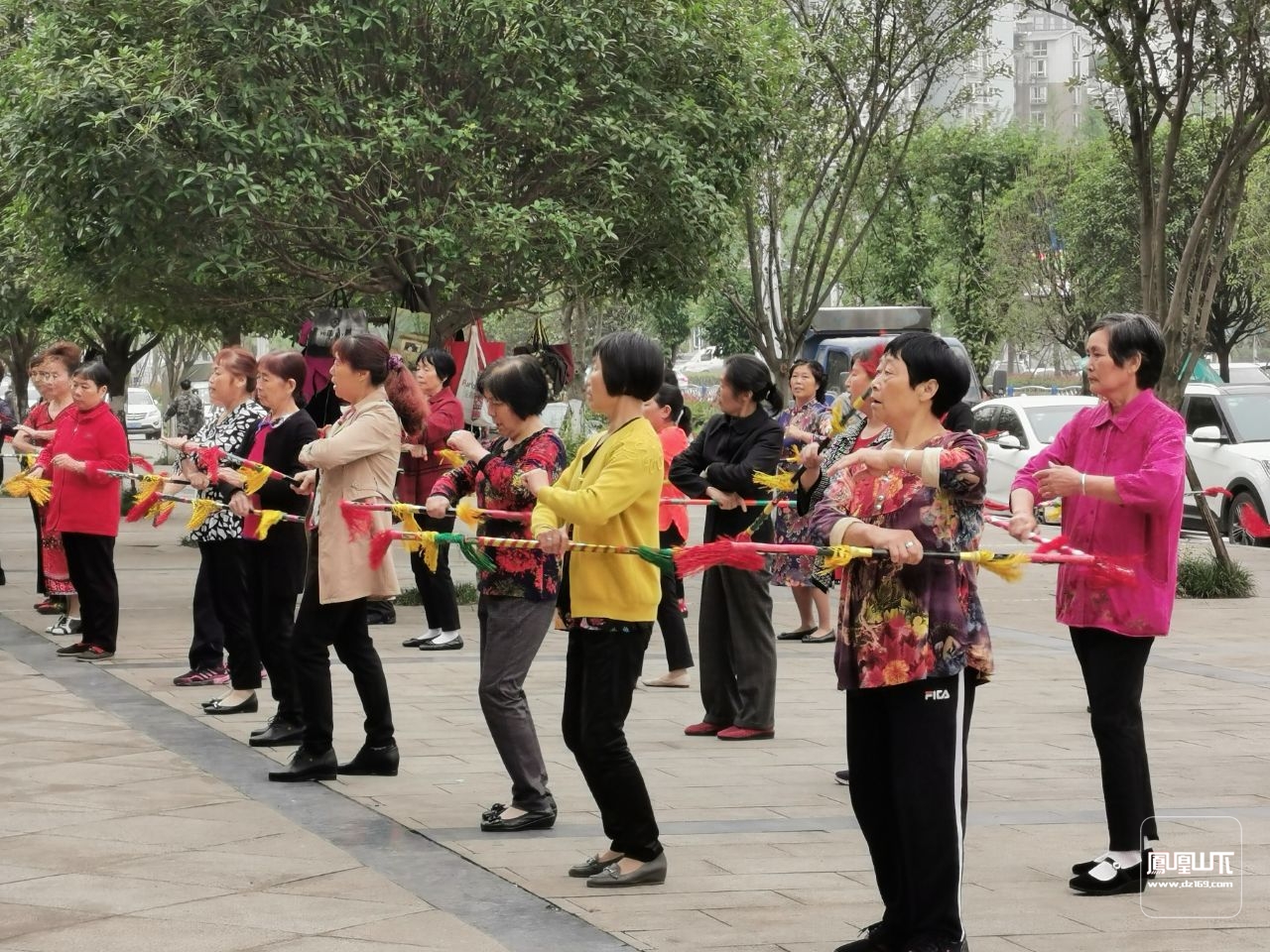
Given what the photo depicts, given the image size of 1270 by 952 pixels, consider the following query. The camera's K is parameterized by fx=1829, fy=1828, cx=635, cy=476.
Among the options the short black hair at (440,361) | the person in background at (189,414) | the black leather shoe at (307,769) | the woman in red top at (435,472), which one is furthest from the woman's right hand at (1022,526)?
the person in background at (189,414)

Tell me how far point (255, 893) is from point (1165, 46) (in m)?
11.3

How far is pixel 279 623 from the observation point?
8.16 meters

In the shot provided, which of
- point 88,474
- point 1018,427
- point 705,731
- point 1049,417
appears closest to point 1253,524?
point 705,731

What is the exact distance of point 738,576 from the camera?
8.23 m

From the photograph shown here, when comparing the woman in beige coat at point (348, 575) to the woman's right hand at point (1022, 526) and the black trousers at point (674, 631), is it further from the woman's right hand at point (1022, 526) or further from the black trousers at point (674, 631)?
the woman's right hand at point (1022, 526)

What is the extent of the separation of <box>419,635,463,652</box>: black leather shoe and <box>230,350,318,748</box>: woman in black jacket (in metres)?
3.05

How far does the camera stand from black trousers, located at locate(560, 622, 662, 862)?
557 centimetres

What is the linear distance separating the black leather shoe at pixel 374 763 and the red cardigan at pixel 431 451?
4334mm

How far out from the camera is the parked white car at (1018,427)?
20938 mm

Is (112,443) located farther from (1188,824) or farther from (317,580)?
(1188,824)

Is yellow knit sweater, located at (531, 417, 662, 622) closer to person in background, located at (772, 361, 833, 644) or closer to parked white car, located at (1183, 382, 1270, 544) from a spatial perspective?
person in background, located at (772, 361, 833, 644)

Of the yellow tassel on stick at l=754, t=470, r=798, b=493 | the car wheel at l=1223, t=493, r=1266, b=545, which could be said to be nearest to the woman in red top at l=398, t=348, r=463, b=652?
the yellow tassel on stick at l=754, t=470, r=798, b=493

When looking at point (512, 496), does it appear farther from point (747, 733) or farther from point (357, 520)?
point (747, 733)

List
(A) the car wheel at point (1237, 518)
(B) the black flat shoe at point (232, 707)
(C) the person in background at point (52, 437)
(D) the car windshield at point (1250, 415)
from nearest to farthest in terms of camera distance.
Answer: (B) the black flat shoe at point (232, 707), (C) the person in background at point (52, 437), (A) the car wheel at point (1237, 518), (D) the car windshield at point (1250, 415)
